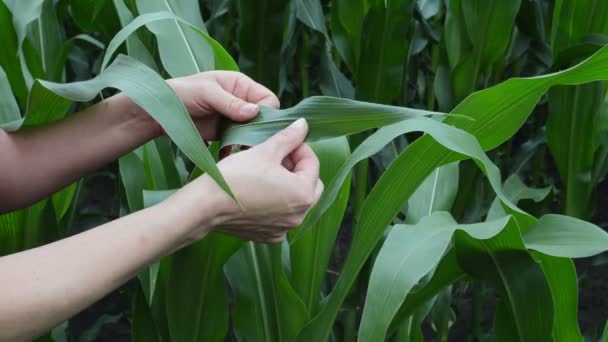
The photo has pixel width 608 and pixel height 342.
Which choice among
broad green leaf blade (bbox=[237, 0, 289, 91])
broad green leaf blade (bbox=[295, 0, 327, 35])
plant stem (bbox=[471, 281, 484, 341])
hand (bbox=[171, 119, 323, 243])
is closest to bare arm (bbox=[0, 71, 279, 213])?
hand (bbox=[171, 119, 323, 243])

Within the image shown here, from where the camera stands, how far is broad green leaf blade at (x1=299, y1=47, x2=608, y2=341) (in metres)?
0.62

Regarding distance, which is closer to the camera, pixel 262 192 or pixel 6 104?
pixel 262 192

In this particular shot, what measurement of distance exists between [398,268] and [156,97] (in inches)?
7.7

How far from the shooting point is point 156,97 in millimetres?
598

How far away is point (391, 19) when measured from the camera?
3.42 feet

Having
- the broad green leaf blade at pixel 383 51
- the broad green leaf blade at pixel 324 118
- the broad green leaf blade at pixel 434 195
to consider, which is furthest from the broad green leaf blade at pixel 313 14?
the broad green leaf blade at pixel 324 118

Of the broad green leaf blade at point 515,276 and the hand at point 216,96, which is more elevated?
the hand at point 216,96

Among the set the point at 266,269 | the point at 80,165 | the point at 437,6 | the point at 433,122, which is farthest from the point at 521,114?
the point at 437,6

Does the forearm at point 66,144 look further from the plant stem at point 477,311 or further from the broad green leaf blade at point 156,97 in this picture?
the plant stem at point 477,311

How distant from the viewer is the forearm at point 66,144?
0.74 meters

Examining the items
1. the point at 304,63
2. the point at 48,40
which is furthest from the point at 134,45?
the point at 304,63

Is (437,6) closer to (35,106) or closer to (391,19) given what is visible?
(391,19)

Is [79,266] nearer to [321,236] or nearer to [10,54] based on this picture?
[321,236]

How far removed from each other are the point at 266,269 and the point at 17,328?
10.2 inches
